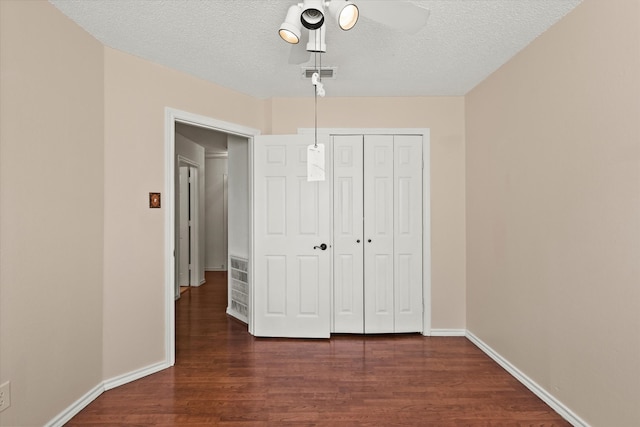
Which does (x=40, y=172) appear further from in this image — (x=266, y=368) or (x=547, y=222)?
(x=547, y=222)

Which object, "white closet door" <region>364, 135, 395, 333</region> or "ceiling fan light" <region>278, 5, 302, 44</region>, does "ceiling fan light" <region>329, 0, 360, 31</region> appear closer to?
"ceiling fan light" <region>278, 5, 302, 44</region>

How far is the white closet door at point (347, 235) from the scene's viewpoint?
351 cm

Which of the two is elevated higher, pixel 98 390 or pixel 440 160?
pixel 440 160

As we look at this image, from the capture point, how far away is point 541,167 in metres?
2.34

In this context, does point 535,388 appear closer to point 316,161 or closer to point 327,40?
point 316,161

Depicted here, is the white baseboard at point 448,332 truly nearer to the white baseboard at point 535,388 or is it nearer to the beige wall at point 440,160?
the beige wall at point 440,160

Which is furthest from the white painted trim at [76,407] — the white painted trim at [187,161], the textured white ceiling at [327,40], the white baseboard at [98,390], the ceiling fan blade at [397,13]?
the white painted trim at [187,161]

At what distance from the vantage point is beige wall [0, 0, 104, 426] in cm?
176

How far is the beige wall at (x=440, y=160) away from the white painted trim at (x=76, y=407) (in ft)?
9.52

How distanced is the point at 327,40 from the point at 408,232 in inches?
80.0

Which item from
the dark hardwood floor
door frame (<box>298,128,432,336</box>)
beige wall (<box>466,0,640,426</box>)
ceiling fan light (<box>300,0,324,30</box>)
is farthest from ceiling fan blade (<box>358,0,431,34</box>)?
the dark hardwood floor

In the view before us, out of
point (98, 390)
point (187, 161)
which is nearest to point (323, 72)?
point (98, 390)

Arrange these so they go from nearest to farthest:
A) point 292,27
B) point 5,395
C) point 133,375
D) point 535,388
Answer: point 292,27
point 5,395
point 535,388
point 133,375

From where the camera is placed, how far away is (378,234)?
11.6 ft
